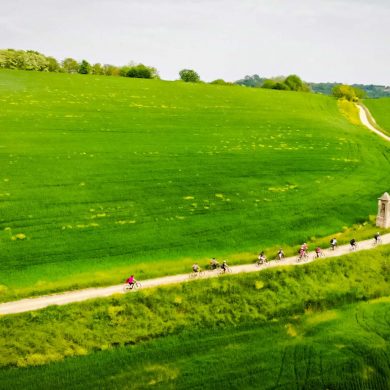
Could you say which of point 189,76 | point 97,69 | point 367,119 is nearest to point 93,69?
point 97,69

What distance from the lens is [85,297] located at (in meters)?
31.2

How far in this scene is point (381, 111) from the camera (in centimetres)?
11231

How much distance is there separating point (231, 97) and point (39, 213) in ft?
209

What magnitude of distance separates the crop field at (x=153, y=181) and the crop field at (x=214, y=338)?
12.7 ft

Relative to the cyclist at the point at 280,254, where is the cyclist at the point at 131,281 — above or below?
below

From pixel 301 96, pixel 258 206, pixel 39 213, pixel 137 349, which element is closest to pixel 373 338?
pixel 137 349

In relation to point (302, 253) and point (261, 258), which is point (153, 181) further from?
point (302, 253)

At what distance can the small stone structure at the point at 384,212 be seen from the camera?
44156 millimetres

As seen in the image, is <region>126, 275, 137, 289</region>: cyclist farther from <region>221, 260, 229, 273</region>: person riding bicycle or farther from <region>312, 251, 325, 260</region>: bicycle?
<region>312, 251, 325, 260</region>: bicycle

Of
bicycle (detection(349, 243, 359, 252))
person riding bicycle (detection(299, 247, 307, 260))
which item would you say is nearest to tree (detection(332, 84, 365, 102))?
bicycle (detection(349, 243, 359, 252))

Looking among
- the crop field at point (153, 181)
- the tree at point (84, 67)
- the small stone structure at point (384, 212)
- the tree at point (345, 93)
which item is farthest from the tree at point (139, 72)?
the small stone structure at point (384, 212)

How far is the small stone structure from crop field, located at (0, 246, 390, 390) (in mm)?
11161

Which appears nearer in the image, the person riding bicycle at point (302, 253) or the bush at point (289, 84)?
the person riding bicycle at point (302, 253)

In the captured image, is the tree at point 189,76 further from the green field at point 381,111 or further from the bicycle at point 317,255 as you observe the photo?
the bicycle at point 317,255
